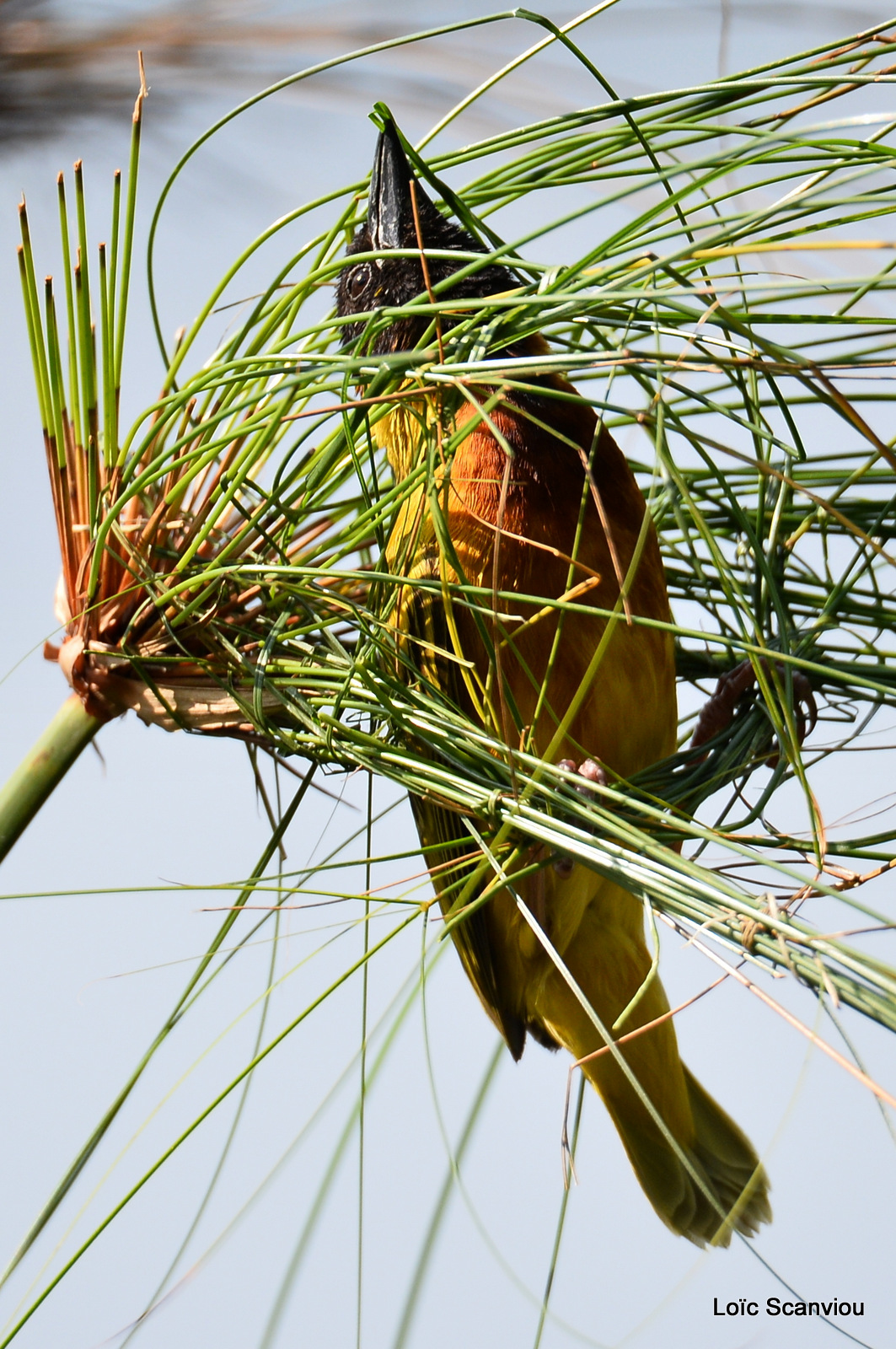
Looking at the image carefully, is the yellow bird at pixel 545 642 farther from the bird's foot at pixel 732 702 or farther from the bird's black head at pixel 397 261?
the bird's foot at pixel 732 702

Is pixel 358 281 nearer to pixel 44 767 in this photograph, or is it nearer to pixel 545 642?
pixel 545 642

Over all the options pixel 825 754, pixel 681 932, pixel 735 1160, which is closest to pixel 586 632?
pixel 825 754

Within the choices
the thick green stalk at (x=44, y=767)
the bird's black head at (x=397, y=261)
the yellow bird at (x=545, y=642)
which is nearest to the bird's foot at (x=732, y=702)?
the yellow bird at (x=545, y=642)

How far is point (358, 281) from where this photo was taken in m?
1.27

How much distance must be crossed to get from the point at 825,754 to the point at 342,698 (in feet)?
1.26

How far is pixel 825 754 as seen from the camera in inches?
33.4

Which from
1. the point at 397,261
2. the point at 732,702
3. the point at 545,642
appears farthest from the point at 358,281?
the point at 732,702

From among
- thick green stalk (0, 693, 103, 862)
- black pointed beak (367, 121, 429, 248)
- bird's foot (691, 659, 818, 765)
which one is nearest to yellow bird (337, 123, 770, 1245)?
black pointed beak (367, 121, 429, 248)

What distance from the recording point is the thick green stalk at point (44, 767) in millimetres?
895

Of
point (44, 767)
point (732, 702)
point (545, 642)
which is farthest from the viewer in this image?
point (545, 642)

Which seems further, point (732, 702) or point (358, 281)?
point (358, 281)

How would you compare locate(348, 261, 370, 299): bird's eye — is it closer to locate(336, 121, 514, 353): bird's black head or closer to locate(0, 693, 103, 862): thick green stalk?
locate(336, 121, 514, 353): bird's black head

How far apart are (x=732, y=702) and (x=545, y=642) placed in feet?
0.74

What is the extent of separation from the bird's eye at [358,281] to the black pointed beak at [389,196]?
0.20 metres
